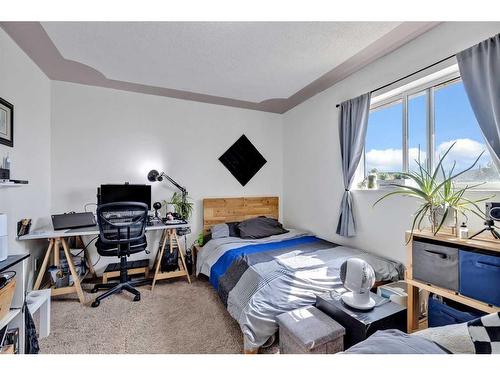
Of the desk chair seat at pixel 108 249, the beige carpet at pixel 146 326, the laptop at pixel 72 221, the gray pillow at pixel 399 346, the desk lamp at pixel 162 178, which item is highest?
the desk lamp at pixel 162 178

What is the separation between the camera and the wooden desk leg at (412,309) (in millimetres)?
1461

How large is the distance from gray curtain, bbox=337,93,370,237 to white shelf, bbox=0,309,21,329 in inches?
107

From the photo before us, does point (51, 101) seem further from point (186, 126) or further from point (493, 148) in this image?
point (493, 148)

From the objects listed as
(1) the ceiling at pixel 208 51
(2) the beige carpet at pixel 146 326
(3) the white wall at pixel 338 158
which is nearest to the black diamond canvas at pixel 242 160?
(3) the white wall at pixel 338 158

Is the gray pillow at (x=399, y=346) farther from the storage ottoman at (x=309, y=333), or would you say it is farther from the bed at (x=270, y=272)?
the bed at (x=270, y=272)

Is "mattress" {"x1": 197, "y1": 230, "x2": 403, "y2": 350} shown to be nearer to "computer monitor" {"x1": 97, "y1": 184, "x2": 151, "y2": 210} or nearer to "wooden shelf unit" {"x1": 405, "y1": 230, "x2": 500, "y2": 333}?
"wooden shelf unit" {"x1": 405, "y1": 230, "x2": 500, "y2": 333}

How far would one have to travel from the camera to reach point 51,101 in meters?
2.55

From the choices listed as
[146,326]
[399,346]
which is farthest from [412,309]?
[146,326]

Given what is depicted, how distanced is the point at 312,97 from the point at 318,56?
1051 millimetres

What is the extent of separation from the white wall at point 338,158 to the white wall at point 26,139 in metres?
3.15

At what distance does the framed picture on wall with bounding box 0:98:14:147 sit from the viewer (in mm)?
1726

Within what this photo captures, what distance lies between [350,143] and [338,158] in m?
0.30

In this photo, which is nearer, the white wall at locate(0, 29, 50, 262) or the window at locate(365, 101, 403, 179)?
the white wall at locate(0, 29, 50, 262)

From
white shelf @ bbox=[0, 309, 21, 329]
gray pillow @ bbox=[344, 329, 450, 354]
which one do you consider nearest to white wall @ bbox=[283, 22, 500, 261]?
gray pillow @ bbox=[344, 329, 450, 354]
